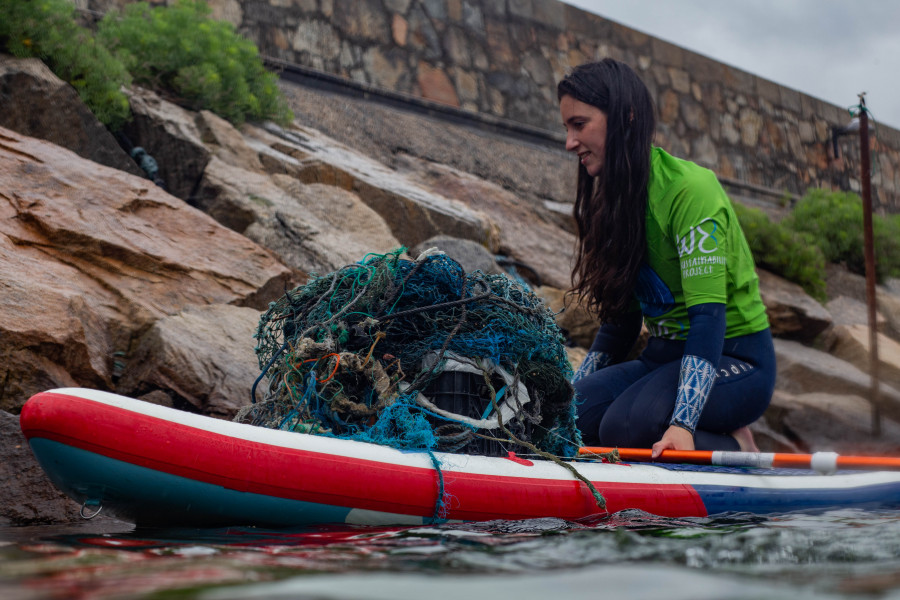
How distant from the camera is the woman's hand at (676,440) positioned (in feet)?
9.42

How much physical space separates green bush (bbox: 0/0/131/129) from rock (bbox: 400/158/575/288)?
2409mm

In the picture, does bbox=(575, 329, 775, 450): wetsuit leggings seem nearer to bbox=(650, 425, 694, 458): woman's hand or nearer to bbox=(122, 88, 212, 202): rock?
bbox=(650, 425, 694, 458): woman's hand

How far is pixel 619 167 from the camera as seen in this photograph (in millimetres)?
3188

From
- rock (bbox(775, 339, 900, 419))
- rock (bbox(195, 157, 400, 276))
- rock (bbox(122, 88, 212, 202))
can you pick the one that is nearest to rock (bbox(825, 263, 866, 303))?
rock (bbox(775, 339, 900, 419))

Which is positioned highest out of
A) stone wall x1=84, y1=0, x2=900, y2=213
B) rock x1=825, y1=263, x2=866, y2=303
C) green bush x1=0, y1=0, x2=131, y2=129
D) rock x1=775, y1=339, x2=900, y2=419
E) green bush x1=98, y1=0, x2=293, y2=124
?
stone wall x1=84, y1=0, x2=900, y2=213

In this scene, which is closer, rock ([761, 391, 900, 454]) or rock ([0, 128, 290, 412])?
rock ([0, 128, 290, 412])

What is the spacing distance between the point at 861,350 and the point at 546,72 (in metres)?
5.06

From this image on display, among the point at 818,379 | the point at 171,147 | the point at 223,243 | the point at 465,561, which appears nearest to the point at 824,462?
the point at 465,561

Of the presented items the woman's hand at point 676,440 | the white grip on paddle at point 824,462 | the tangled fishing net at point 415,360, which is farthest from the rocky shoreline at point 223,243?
the white grip on paddle at point 824,462

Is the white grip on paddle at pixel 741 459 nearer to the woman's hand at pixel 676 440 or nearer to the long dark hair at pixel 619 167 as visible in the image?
the woman's hand at pixel 676 440

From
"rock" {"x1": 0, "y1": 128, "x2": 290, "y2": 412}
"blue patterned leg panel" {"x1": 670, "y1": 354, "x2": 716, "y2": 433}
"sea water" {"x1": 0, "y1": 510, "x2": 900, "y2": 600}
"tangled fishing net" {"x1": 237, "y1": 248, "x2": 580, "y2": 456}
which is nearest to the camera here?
"sea water" {"x1": 0, "y1": 510, "x2": 900, "y2": 600}

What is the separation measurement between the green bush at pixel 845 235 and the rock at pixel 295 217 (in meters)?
5.35

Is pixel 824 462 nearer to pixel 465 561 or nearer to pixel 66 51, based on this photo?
pixel 465 561

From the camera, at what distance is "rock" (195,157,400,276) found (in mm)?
4438
